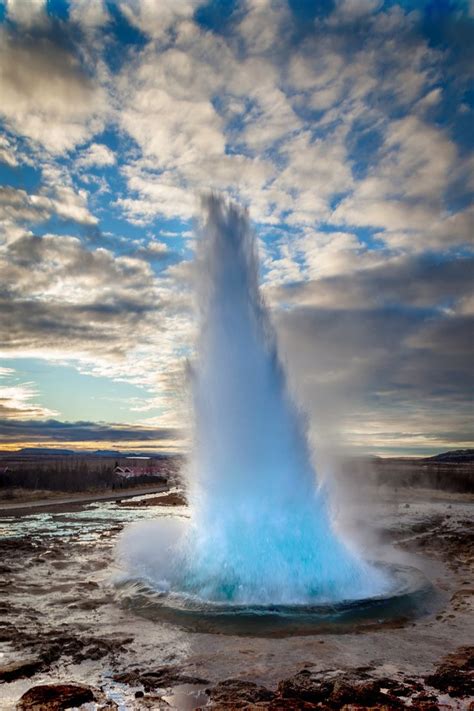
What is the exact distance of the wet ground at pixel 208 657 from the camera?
548 cm

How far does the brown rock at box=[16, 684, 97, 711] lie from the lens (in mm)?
5145

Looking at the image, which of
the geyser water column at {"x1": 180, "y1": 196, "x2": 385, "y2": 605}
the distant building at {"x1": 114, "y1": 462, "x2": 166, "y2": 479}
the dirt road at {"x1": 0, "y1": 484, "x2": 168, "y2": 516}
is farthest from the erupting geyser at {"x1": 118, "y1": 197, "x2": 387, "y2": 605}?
the distant building at {"x1": 114, "y1": 462, "x2": 166, "y2": 479}

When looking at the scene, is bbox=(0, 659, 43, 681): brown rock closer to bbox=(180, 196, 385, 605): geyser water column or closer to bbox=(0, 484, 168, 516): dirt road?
bbox=(180, 196, 385, 605): geyser water column

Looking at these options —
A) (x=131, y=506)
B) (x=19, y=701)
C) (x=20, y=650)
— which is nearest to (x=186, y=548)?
(x=20, y=650)

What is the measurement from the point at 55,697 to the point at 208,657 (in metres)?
2.23

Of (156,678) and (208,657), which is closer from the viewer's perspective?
(156,678)

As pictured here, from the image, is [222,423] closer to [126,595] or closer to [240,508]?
[240,508]

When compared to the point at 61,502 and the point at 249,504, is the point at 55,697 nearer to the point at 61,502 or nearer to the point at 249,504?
the point at 249,504

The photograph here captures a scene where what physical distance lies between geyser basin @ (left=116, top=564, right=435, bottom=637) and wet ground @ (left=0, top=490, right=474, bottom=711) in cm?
24

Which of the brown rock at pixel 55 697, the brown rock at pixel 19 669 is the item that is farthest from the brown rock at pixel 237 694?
the brown rock at pixel 19 669

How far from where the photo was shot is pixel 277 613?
345 inches

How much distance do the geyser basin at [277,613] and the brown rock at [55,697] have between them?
9.12ft

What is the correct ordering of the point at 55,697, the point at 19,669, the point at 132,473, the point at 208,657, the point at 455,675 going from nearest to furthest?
the point at 55,697 → the point at 455,675 → the point at 19,669 → the point at 208,657 → the point at 132,473

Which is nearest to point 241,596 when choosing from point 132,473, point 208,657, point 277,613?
point 277,613
